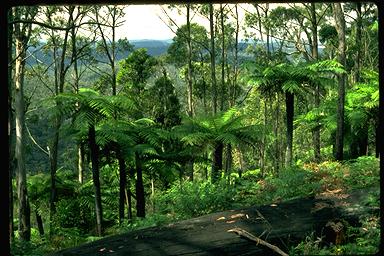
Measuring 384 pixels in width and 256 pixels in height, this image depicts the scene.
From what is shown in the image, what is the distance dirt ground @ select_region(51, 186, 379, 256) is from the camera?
12.1ft

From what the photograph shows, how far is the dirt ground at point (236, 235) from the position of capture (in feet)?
12.1

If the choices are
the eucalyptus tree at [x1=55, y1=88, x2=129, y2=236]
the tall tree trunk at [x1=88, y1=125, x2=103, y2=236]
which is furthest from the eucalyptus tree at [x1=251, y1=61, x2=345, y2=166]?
the tall tree trunk at [x1=88, y1=125, x2=103, y2=236]

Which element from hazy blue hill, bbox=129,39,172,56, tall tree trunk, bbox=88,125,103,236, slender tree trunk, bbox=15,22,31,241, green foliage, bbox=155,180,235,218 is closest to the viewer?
green foliage, bbox=155,180,235,218

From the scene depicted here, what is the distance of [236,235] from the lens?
3.86 meters

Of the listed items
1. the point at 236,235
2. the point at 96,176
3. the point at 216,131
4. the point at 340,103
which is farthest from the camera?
the point at 340,103

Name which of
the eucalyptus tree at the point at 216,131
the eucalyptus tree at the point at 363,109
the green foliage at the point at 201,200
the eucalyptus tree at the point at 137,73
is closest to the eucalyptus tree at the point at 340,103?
the eucalyptus tree at the point at 363,109

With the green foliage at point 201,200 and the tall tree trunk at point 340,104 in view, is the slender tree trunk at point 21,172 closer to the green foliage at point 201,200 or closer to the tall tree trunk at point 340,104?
the green foliage at point 201,200

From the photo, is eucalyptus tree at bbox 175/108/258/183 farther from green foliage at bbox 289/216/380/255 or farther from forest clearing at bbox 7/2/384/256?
green foliage at bbox 289/216/380/255

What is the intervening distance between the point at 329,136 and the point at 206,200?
7.44m

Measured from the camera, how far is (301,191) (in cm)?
637

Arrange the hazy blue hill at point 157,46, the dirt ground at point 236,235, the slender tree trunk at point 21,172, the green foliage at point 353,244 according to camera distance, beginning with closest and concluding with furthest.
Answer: the green foliage at point 353,244, the dirt ground at point 236,235, the slender tree trunk at point 21,172, the hazy blue hill at point 157,46

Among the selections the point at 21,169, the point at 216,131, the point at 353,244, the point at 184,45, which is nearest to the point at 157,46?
the point at 184,45

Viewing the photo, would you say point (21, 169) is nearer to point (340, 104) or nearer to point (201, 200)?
point (201, 200)

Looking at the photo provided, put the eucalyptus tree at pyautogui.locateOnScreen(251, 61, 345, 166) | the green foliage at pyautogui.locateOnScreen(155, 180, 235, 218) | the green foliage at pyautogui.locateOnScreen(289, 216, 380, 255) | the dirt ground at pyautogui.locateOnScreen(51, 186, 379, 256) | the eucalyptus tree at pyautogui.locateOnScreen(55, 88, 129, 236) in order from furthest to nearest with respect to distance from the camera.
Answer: the eucalyptus tree at pyautogui.locateOnScreen(251, 61, 345, 166)
the eucalyptus tree at pyautogui.locateOnScreen(55, 88, 129, 236)
the green foliage at pyautogui.locateOnScreen(155, 180, 235, 218)
the dirt ground at pyautogui.locateOnScreen(51, 186, 379, 256)
the green foliage at pyautogui.locateOnScreen(289, 216, 380, 255)
